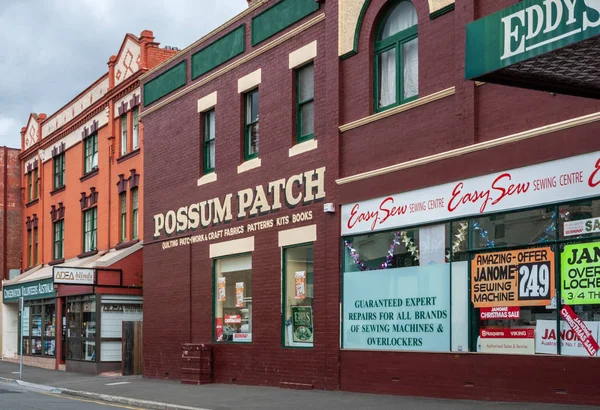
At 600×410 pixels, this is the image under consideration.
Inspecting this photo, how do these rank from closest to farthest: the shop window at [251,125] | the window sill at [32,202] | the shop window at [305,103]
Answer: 1. the shop window at [305,103]
2. the shop window at [251,125]
3. the window sill at [32,202]

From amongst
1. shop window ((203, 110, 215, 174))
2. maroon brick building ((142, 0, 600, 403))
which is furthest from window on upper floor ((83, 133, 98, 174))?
shop window ((203, 110, 215, 174))

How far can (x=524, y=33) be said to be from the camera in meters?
10.3

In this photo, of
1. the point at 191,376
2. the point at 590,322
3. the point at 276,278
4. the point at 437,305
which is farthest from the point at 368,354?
the point at 191,376

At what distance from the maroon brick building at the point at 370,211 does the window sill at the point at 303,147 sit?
55 mm

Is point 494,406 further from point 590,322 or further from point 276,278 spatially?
point 276,278

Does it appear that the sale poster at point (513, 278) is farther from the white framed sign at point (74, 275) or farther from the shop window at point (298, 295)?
the white framed sign at point (74, 275)

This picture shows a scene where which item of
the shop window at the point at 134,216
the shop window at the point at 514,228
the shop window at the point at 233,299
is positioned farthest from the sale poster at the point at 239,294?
the shop window at the point at 134,216

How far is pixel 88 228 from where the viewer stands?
34719mm

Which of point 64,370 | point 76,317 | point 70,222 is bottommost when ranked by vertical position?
point 64,370

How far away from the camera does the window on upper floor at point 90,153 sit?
113 feet

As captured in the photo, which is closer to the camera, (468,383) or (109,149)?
(468,383)

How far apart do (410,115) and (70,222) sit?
2297cm

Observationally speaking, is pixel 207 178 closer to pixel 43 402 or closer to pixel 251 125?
pixel 251 125

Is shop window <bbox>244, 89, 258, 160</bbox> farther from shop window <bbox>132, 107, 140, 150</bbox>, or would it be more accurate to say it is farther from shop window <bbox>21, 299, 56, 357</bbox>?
shop window <bbox>21, 299, 56, 357</bbox>
